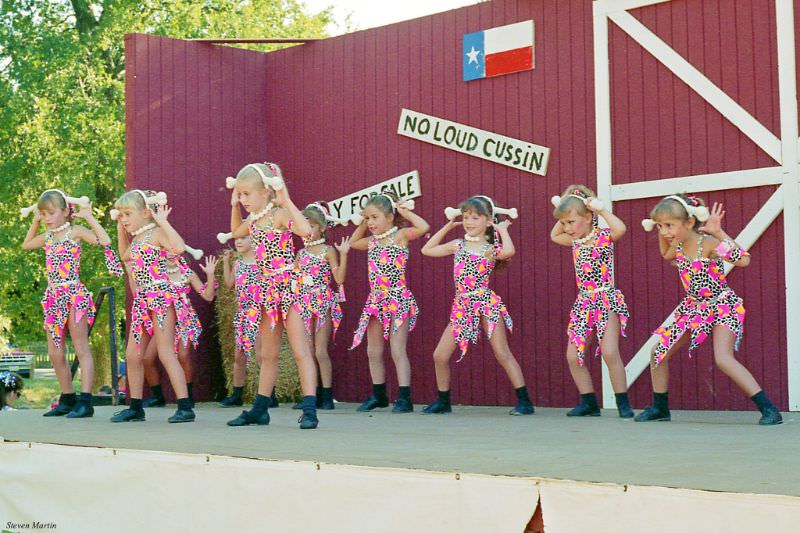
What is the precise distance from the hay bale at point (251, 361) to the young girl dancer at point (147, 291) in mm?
2054

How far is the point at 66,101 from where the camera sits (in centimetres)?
1802

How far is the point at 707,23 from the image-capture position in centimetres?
773

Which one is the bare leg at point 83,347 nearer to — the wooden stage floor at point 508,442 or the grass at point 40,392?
the wooden stage floor at point 508,442

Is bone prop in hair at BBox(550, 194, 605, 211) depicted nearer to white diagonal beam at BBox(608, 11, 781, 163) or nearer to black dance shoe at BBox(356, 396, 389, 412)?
white diagonal beam at BBox(608, 11, 781, 163)

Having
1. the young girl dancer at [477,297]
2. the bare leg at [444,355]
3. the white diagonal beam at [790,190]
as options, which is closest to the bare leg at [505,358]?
the young girl dancer at [477,297]

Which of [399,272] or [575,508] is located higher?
[399,272]

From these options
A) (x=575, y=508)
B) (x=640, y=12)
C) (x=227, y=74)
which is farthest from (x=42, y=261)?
(x=575, y=508)

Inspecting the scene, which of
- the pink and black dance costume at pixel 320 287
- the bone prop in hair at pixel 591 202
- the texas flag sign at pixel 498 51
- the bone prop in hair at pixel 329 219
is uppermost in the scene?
the texas flag sign at pixel 498 51

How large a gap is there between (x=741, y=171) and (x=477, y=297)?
1952 millimetres

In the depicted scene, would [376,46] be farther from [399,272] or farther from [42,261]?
[42,261]

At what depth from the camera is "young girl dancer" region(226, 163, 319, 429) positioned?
6.27 meters

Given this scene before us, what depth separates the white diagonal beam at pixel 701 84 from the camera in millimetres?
7410

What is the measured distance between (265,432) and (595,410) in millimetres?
2391

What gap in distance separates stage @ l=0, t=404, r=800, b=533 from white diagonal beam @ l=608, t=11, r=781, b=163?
6.20 feet
